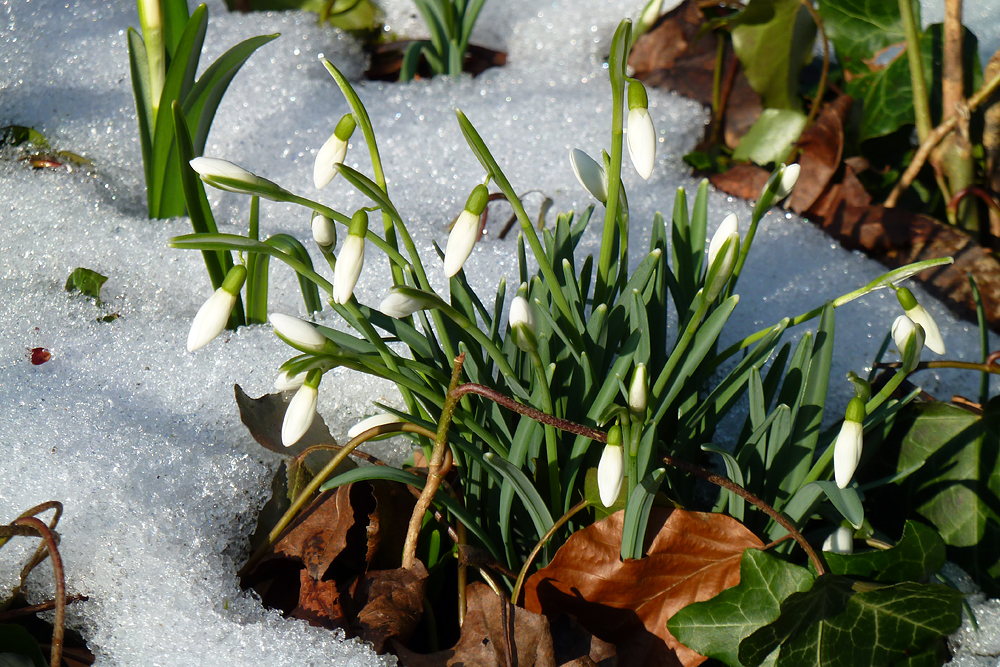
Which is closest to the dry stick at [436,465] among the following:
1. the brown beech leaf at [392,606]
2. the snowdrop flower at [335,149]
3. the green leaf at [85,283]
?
the brown beech leaf at [392,606]

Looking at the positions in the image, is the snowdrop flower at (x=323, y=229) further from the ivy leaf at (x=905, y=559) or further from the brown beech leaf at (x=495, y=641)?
the ivy leaf at (x=905, y=559)

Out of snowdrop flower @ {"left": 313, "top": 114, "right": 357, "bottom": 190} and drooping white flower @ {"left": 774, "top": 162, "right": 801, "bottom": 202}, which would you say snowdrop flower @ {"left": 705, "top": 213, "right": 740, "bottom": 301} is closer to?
drooping white flower @ {"left": 774, "top": 162, "right": 801, "bottom": 202}

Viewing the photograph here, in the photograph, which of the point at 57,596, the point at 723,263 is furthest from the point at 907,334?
the point at 57,596

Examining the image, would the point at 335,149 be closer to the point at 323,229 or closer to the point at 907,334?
the point at 323,229

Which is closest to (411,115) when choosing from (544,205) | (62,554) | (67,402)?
(544,205)

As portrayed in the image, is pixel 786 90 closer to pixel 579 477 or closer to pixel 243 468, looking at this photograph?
pixel 579 477

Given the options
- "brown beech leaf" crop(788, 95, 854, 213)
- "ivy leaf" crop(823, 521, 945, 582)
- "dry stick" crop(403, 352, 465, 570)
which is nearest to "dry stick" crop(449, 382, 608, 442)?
"dry stick" crop(403, 352, 465, 570)
